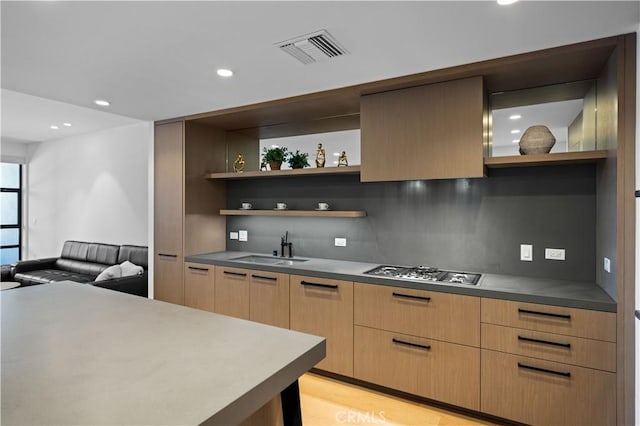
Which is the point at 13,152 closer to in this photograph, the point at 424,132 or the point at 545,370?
the point at 424,132

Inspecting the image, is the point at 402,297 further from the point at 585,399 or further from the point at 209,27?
the point at 209,27

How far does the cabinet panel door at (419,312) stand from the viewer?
2.34 m

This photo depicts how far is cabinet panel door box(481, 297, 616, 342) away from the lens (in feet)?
6.56

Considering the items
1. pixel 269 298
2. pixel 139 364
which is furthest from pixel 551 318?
pixel 139 364

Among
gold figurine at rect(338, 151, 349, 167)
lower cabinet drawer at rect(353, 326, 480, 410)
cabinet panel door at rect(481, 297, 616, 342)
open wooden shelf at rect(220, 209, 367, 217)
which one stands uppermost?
gold figurine at rect(338, 151, 349, 167)

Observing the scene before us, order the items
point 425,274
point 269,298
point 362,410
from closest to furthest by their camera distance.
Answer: point 362,410 < point 425,274 < point 269,298

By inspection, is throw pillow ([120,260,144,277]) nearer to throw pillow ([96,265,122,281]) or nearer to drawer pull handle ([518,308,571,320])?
throw pillow ([96,265,122,281])

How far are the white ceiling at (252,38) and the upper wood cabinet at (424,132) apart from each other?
0.22 meters

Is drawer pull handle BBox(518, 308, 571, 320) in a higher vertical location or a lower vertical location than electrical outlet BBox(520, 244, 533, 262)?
lower

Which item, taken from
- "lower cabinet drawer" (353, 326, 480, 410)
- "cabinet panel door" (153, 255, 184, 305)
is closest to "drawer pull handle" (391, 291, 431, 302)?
"lower cabinet drawer" (353, 326, 480, 410)

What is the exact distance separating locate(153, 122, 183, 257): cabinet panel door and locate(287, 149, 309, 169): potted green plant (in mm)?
1137

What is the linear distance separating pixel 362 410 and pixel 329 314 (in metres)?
0.70

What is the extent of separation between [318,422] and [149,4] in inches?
99.1

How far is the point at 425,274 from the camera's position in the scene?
2.77 metres
